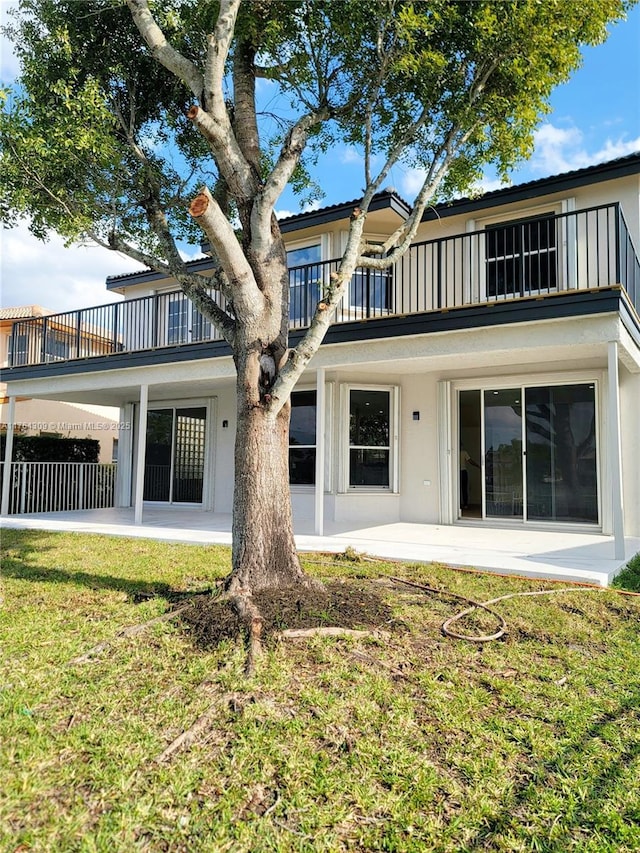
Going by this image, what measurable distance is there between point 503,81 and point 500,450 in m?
5.93

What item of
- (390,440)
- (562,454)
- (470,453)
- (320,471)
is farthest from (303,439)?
(562,454)

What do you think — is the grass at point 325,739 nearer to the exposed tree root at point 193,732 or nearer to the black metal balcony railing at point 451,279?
the exposed tree root at point 193,732

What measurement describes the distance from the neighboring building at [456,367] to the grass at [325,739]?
428 centimetres

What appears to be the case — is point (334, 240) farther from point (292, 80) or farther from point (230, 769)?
point (230, 769)

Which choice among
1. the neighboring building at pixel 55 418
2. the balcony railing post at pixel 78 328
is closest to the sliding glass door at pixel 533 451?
the balcony railing post at pixel 78 328

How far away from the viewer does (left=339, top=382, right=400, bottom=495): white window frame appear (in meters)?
10.6

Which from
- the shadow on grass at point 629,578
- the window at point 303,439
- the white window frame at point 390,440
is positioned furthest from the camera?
the window at point 303,439

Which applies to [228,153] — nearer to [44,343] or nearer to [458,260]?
[458,260]

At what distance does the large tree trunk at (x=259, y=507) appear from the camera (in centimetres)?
439

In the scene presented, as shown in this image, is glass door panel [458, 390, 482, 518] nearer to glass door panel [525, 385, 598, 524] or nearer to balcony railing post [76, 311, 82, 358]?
glass door panel [525, 385, 598, 524]

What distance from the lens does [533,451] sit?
9.38 m

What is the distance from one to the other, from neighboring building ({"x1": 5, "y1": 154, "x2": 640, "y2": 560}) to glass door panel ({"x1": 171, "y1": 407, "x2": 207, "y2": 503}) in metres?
0.66

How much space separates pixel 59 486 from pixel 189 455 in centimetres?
330

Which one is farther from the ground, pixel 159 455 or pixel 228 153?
pixel 228 153
